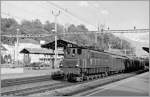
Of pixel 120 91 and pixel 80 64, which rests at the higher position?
pixel 80 64

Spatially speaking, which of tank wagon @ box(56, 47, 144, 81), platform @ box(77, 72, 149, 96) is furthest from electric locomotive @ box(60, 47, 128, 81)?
platform @ box(77, 72, 149, 96)

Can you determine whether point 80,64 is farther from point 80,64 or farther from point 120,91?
point 120,91

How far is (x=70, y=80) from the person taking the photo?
69.1 ft

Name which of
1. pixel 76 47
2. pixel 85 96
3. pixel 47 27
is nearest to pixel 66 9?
pixel 76 47

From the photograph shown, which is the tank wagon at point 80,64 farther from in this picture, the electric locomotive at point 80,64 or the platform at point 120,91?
the platform at point 120,91

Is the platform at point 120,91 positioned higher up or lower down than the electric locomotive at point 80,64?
lower down

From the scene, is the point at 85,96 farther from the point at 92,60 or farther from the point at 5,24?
the point at 5,24

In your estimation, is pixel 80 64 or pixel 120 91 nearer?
pixel 120 91

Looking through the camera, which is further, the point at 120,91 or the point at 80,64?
the point at 80,64

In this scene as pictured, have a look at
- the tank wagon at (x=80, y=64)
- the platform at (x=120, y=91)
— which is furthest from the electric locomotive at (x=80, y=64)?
the platform at (x=120, y=91)

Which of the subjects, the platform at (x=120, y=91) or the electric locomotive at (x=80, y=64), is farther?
the electric locomotive at (x=80, y=64)

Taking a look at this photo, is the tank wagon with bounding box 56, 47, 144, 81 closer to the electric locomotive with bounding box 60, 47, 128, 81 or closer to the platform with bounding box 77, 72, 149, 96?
the electric locomotive with bounding box 60, 47, 128, 81

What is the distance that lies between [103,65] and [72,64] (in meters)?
6.22

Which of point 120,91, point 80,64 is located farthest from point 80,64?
point 120,91
